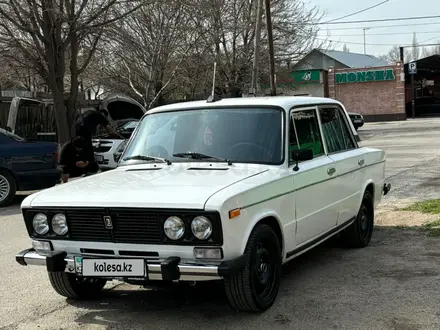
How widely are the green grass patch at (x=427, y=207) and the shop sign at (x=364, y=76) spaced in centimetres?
3617

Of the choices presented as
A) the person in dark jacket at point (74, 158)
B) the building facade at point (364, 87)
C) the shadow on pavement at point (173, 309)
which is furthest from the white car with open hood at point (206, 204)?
the building facade at point (364, 87)

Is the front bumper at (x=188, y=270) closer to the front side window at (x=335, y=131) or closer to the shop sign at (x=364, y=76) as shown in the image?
the front side window at (x=335, y=131)

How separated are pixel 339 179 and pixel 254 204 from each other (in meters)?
1.82

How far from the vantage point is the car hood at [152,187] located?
3979 mm

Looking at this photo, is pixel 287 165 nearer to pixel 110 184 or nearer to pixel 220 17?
pixel 110 184

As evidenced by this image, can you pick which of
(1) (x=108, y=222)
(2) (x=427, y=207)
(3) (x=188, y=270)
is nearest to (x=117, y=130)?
(2) (x=427, y=207)

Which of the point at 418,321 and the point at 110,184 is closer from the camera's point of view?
the point at 418,321

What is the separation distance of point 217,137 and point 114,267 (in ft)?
5.19

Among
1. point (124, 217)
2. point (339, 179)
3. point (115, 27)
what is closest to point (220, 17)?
point (115, 27)

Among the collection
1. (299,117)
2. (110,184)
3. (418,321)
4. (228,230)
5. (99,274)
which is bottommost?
(418,321)

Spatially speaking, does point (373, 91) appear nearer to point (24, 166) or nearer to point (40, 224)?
point (24, 166)

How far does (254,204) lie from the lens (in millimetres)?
4188

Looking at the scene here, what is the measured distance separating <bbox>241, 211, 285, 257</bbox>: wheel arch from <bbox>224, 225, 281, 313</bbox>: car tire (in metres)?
0.06

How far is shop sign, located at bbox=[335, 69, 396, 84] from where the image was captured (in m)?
43.2
